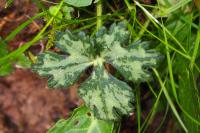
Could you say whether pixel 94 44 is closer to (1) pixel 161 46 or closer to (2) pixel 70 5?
(2) pixel 70 5

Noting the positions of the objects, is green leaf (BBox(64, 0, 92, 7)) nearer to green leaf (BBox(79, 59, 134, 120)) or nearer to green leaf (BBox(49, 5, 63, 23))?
green leaf (BBox(49, 5, 63, 23))

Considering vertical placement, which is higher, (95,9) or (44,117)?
(95,9)

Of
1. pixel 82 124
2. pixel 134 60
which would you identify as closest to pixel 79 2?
pixel 134 60

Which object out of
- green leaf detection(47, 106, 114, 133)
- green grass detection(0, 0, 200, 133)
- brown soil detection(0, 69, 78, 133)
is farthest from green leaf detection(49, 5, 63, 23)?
brown soil detection(0, 69, 78, 133)

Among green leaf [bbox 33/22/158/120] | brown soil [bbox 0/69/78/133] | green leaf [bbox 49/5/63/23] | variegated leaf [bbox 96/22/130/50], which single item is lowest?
brown soil [bbox 0/69/78/133]

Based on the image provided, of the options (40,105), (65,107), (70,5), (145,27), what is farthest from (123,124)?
(70,5)

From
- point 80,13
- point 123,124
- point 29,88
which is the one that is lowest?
point 123,124
